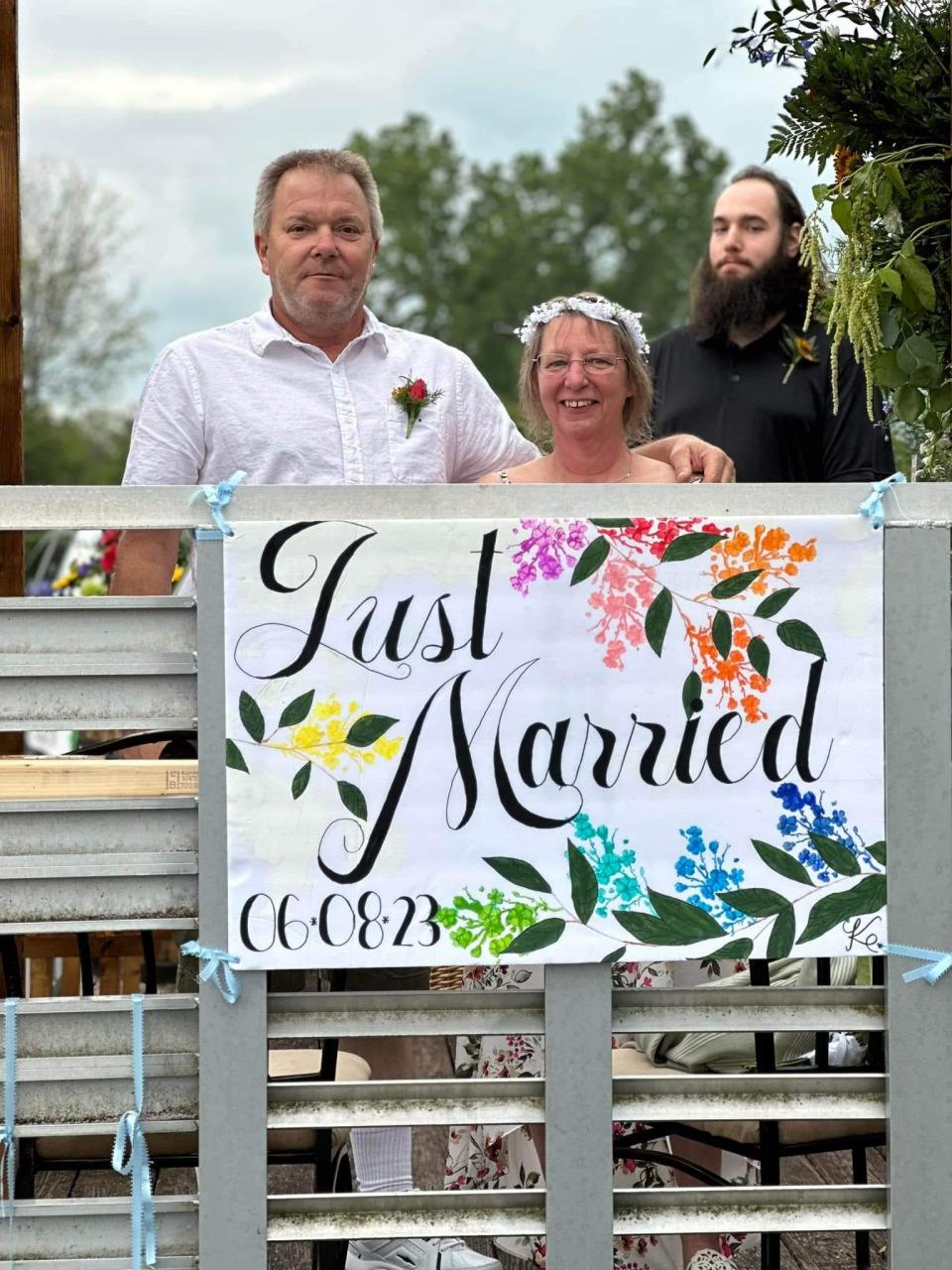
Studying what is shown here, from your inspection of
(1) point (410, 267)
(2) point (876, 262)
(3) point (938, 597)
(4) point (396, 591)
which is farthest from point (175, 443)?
(1) point (410, 267)

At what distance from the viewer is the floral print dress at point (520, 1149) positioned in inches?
121

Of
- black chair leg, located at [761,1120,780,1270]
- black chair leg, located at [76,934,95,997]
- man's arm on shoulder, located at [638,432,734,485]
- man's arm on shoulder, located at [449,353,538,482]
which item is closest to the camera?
black chair leg, located at [761,1120,780,1270]

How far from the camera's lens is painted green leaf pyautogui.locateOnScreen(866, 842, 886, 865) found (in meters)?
2.38

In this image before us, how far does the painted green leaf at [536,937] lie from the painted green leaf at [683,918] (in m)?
0.13

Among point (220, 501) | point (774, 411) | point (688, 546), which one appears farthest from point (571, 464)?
point (220, 501)

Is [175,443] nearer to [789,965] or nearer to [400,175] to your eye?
[789,965]

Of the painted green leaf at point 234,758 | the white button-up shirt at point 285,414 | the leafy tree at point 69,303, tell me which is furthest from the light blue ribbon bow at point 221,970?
the leafy tree at point 69,303

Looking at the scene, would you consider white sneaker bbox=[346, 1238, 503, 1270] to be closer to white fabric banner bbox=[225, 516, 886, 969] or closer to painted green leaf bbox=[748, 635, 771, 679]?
white fabric banner bbox=[225, 516, 886, 969]

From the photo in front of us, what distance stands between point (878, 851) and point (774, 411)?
2110 mm

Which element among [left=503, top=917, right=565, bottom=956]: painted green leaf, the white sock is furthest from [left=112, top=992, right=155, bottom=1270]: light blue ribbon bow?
the white sock

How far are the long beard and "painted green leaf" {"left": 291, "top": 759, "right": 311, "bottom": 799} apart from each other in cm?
249

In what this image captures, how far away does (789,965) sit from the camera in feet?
9.62

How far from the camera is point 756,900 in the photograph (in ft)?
7.77

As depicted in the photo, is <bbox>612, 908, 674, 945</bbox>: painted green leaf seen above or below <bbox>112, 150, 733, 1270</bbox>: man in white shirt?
below
